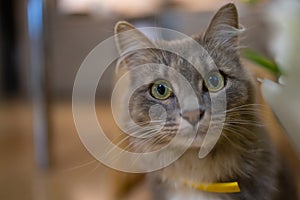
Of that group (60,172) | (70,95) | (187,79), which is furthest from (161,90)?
(60,172)

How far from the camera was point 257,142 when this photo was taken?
436 mm

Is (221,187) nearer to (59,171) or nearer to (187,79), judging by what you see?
(187,79)

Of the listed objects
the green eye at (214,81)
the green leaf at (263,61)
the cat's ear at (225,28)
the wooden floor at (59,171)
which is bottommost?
the wooden floor at (59,171)

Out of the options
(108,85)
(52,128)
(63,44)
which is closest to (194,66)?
(108,85)

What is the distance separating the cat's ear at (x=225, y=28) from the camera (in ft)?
1.31

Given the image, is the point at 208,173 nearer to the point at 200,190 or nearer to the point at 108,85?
the point at 200,190

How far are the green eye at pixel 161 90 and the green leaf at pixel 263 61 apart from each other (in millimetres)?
83

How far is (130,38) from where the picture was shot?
416 millimetres

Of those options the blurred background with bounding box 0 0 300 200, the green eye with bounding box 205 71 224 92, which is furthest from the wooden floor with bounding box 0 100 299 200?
the green eye with bounding box 205 71 224 92

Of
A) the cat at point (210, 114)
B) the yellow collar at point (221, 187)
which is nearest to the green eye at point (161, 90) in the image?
the cat at point (210, 114)

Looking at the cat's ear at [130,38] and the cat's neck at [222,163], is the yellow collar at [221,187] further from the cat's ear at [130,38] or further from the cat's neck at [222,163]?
the cat's ear at [130,38]

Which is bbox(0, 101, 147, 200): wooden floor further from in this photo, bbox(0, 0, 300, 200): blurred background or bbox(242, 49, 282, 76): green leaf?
bbox(242, 49, 282, 76): green leaf

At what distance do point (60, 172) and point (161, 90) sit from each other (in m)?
0.64

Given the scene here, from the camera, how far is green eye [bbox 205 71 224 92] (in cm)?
40
